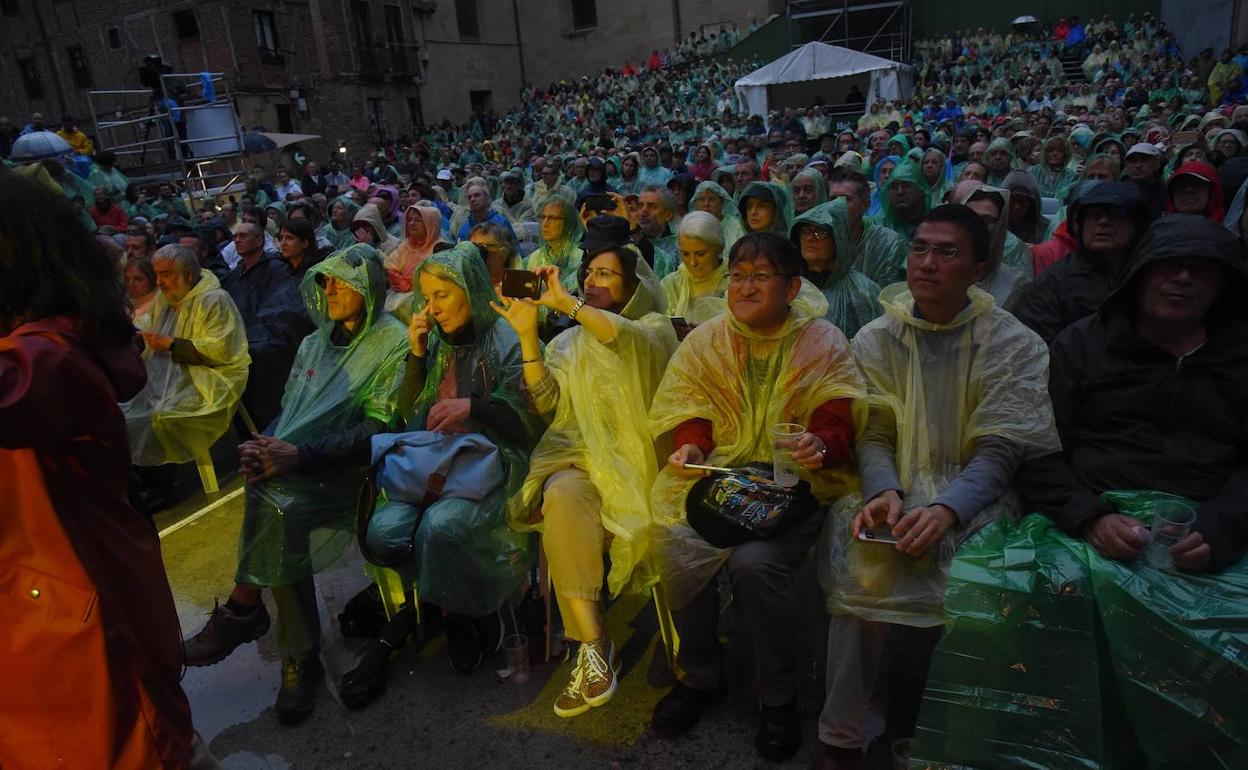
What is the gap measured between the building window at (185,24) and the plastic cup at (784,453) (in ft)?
89.2

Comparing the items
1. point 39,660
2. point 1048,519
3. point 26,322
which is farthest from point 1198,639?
point 26,322

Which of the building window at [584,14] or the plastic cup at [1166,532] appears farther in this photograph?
the building window at [584,14]

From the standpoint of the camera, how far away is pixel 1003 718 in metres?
2.03

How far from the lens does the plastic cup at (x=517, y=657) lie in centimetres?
291

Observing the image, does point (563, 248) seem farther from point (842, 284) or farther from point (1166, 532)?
point (1166, 532)

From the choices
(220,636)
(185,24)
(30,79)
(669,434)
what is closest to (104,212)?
(220,636)

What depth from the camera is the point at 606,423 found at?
2879 mm

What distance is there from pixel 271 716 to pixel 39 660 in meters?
1.47

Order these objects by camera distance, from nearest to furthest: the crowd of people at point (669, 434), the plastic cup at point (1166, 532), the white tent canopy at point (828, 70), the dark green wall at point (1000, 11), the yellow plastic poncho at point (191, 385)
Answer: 1. the crowd of people at point (669, 434)
2. the plastic cup at point (1166, 532)
3. the yellow plastic poncho at point (191, 385)
4. the white tent canopy at point (828, 70)
5. the dark green wall at point (1000, 11)

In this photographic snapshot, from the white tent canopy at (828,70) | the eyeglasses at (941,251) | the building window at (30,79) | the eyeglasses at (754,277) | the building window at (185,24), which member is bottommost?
the eyeglasses at (754,277)

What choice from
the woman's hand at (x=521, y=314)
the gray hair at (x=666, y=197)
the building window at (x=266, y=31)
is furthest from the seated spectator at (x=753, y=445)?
the building window at (x=266, y=31)

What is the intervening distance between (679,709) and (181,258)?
374cm

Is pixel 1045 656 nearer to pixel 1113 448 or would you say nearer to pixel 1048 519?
pixel 1048 519

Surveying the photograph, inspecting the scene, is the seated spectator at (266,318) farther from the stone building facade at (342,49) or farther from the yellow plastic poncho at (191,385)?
the stone building facade at (342,49)
